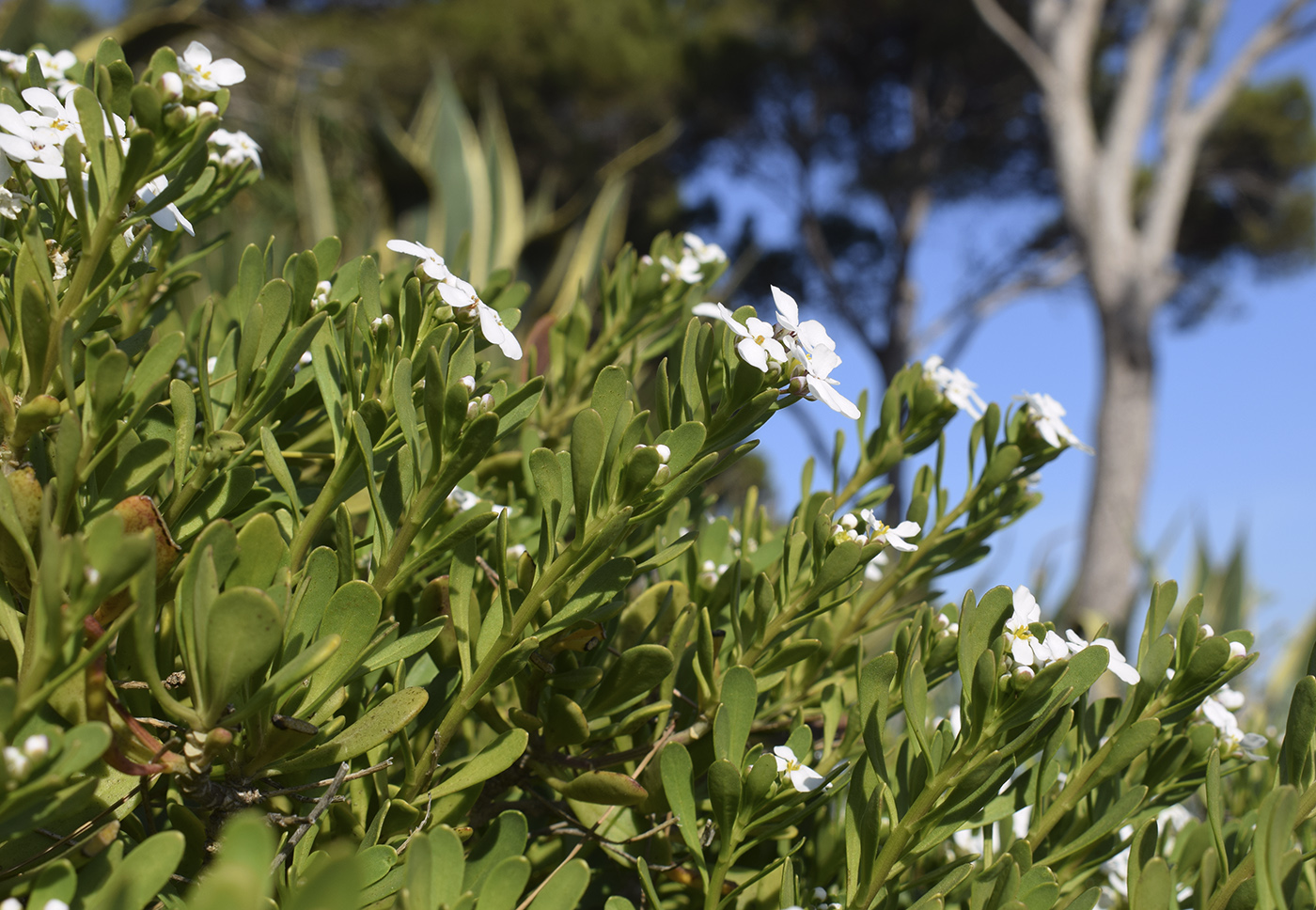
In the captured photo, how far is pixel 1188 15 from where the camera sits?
34.0ft

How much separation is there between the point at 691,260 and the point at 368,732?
0.67m

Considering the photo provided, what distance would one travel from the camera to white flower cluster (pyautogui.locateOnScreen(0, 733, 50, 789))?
406 mm

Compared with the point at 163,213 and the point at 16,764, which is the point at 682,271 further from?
the point at 16,764

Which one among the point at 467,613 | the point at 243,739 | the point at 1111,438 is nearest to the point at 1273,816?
the point at 467,613

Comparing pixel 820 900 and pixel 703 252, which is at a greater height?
pixel 703 252

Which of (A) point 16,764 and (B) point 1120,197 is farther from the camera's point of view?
(B) point 1120,197

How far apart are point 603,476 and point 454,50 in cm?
1340

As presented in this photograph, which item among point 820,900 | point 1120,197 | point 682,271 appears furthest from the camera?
point 1120,197

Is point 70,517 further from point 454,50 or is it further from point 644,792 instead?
point 454,50

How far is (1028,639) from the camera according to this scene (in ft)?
2.06

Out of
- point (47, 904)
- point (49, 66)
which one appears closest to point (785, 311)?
point (47, 904)

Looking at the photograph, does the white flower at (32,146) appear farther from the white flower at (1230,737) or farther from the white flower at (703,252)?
the white flower at (1230,737)

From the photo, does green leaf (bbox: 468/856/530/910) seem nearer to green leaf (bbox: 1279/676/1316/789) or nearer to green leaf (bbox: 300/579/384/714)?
green leaf (bbox: 300/579/384/714)

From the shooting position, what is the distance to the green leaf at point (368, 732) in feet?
1.76
